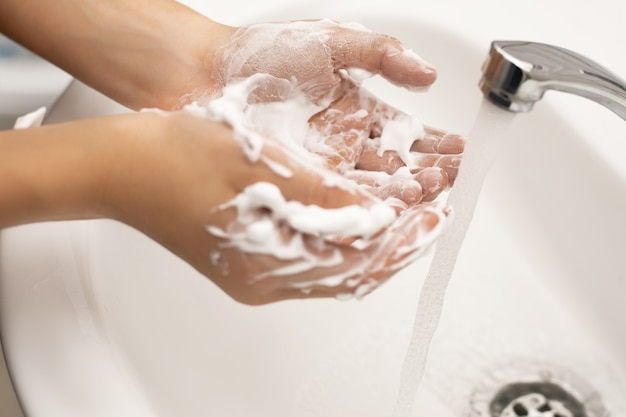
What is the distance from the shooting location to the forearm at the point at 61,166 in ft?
1.49

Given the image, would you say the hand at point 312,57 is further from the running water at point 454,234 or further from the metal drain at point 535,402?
the metal drain at point 535,402

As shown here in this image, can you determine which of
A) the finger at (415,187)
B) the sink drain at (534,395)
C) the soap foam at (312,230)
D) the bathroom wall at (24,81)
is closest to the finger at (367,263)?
the soap foam at (312,230)

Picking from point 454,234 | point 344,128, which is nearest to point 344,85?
point 344,128

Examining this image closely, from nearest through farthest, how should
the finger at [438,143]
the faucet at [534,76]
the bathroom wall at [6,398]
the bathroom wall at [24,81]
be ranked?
the faucet at [534,76], the bathroom wall at [6,398], the finger at [438,143], the bathroom wall at [24,81]

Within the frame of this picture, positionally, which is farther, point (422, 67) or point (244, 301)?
point (422, 67)

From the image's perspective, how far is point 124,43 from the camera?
2.09ft

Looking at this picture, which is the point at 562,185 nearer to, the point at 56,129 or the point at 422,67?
the point at 422,67

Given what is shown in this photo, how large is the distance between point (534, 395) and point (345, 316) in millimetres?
181

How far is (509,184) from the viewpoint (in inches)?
29.5

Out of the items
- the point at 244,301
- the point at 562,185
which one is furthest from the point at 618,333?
the point at 244,301

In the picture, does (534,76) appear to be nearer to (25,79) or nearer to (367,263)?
(367,263)

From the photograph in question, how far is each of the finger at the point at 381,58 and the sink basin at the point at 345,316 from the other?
173 mm

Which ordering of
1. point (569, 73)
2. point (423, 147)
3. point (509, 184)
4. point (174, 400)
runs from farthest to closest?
1. point (509, 184)
2. point (423, 147)
3. point (174, 400)
4. point (569, 73)

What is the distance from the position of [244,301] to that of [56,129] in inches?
6.7
